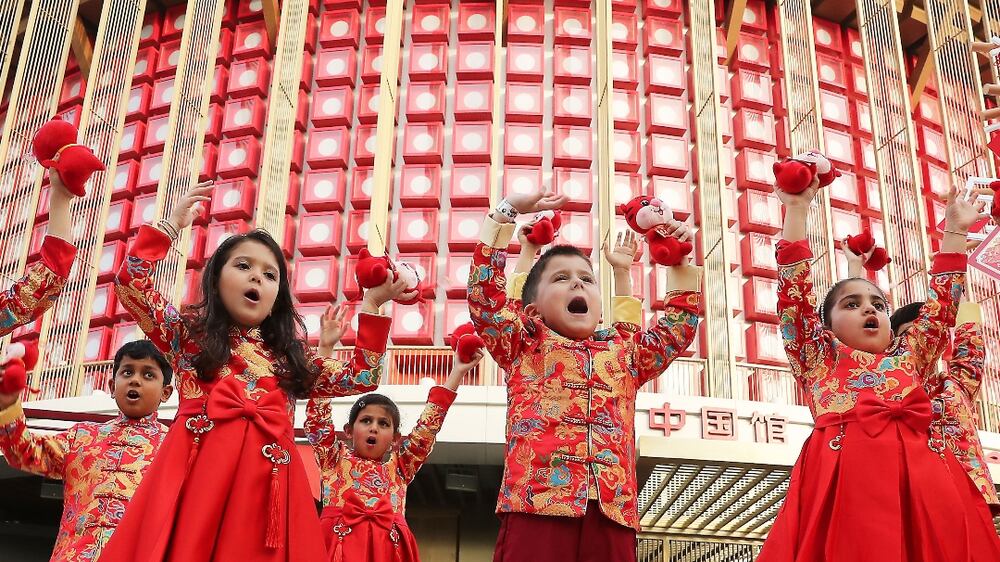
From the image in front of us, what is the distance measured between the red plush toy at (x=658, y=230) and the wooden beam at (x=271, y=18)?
8.87m

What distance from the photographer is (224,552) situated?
80.0 inches

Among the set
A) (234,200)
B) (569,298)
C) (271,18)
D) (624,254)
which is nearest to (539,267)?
(569,298)

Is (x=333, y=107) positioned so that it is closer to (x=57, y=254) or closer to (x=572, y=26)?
(x=572, y=26)

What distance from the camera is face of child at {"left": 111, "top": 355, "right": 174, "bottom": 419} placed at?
10.7 feet

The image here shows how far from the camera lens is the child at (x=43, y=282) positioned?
2506 millimetres

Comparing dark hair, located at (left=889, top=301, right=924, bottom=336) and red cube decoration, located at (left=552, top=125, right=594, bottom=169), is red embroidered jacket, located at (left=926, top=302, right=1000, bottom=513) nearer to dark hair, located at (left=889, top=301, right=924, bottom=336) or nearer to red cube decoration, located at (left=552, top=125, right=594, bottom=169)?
dark hair, located at (left=889, top=301, right=924, bottom=336)

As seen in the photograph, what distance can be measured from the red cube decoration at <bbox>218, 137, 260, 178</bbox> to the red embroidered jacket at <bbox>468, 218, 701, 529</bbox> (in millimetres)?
8045

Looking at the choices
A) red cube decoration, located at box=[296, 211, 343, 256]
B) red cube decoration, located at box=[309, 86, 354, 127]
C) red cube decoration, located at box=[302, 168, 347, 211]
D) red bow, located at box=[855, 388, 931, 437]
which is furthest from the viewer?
red cube decoration, located at box=[309, 86, 354, 127]

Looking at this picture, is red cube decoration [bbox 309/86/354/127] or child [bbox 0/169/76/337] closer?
child [bbox 0/169/76/337]

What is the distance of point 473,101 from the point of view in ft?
33.3

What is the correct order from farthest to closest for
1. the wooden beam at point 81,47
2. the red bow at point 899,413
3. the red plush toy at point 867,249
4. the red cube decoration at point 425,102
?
the wooden beam at point 81,47 < the red cube decoration at point 425,102 < the red plush toy at point 867,249 < the red bow at point 899,413

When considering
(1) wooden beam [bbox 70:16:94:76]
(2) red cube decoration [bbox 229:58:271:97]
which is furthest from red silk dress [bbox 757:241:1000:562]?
(1) wooden beam [bbox 70:16:94:76]

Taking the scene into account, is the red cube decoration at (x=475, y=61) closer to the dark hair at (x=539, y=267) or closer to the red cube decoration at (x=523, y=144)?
the red cube decoration at (x=523, y=144)

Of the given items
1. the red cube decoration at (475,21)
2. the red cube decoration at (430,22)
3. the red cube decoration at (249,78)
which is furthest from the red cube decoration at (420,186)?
the red cube decoration at (249,78)
